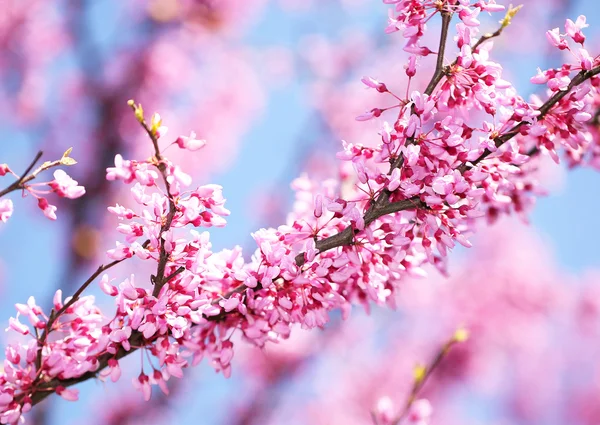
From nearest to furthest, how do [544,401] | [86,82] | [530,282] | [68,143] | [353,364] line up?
1. [86,82]
2. [68,143]
3. [530,282]
4. [353,364]
5. [544,401]

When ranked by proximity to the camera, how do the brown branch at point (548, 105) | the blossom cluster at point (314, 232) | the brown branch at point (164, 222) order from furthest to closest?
the brown branch at point (548, 105) < the blossom cluster at point (314, 232) < the brown branch at point (164, 222)

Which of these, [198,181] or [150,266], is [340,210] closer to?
[150,266]

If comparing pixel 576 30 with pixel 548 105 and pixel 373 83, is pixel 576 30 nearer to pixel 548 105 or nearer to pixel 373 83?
pixel 548 105

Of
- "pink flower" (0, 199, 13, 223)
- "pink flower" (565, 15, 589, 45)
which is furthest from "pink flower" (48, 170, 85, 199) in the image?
"pink flower" (565, 15, 589, 45)

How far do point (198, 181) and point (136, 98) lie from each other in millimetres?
2161

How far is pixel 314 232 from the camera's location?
7.07 feet

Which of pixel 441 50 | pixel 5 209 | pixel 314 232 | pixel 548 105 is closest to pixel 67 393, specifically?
pixel 5 209

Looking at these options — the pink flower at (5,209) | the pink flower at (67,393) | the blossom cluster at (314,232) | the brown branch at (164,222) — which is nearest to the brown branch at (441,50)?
the blossom cluster at (314,232)

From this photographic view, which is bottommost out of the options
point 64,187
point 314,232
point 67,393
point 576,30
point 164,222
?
point 67,393

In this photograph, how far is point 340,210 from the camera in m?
2.03

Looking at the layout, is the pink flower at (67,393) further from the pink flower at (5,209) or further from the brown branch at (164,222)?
the pink flower at (5,209)

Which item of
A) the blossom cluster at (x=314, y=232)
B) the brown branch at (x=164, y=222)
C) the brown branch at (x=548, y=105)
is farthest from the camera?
the brown branch at (x=548, y=105)

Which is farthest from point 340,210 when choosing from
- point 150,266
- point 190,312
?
point 150,266

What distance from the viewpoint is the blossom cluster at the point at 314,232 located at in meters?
1.95
